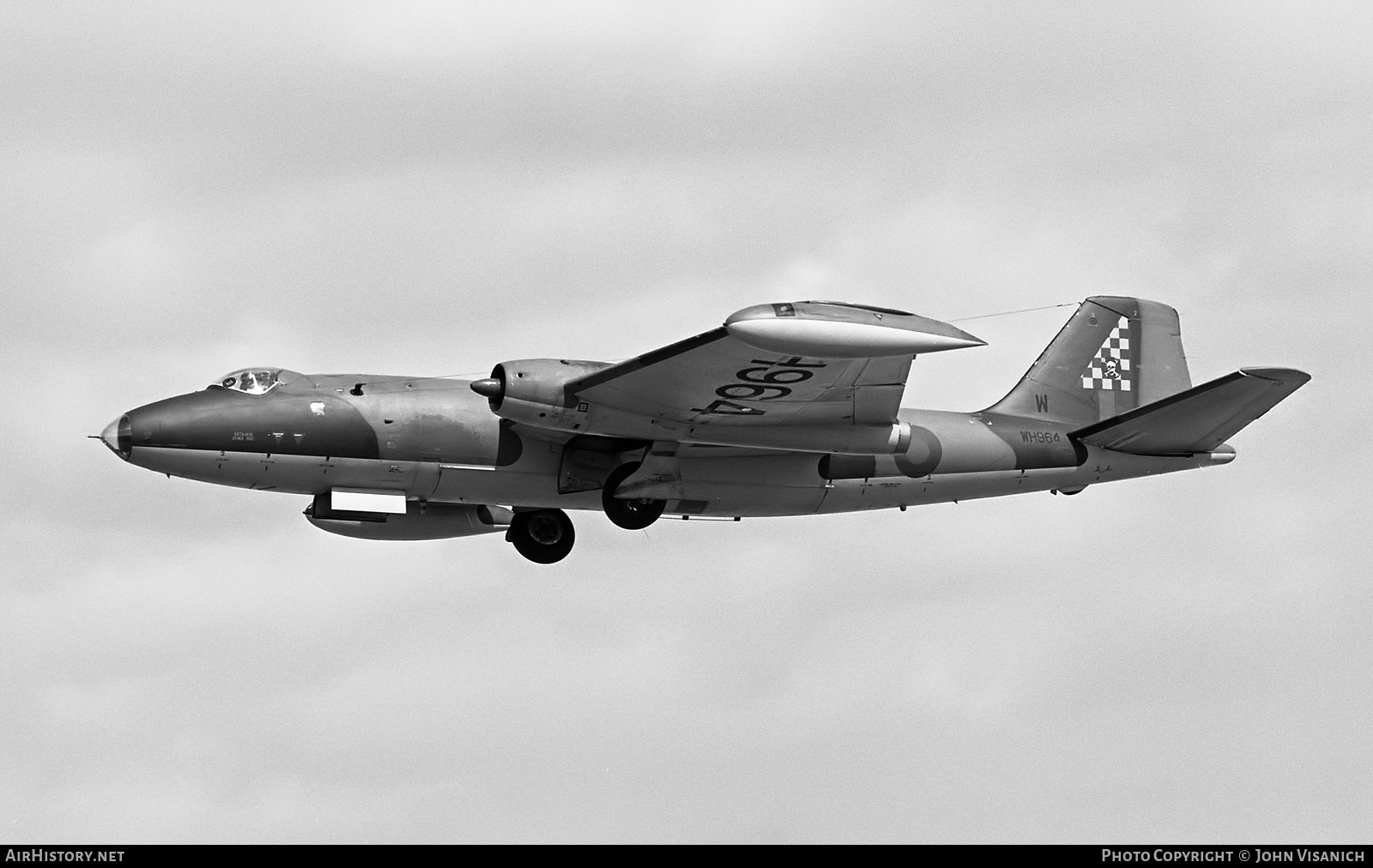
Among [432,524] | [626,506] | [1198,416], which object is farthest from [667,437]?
[1198,416]

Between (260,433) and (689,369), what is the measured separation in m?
6.55

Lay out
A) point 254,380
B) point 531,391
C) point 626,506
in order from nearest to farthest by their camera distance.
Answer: point 531,391 → point 254,380 → point 626,506

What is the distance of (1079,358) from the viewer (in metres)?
37.8

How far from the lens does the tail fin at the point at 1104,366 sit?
37.0 meters

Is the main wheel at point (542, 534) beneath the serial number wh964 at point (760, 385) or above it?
beneath

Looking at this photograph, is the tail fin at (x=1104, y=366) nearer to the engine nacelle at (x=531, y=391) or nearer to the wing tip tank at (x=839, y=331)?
the wing tip tank at (x=839, y=331)

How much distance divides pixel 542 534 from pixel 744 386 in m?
6.03

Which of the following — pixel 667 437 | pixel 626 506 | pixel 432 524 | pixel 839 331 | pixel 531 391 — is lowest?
pixel 432 524

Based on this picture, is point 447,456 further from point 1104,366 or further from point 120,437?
point 1104,366

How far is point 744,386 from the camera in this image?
3027cm

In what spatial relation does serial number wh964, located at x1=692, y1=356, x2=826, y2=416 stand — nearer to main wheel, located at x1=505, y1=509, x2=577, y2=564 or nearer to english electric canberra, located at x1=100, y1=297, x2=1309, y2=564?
english electric canberra, located at x1=100, y1=297, x2=1309, y2=564

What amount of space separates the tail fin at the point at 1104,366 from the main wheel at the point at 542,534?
7905mm

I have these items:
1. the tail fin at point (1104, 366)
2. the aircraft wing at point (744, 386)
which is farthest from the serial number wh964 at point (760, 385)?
the tail fin at point (1104, 366)
